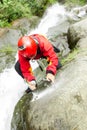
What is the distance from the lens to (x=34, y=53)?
600cm

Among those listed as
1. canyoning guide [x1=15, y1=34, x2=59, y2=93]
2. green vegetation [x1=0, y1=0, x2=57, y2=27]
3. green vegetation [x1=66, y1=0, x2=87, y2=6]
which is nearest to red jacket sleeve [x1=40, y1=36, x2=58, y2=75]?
canyoning guide [x1=15, y1=34, x2=59, y2=93]

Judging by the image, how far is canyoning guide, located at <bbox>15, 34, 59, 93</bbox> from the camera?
19.4ft

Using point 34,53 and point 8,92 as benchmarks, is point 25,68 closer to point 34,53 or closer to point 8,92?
point 34,53

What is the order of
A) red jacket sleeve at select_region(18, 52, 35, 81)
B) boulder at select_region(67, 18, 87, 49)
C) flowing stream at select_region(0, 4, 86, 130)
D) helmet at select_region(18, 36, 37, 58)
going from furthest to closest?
boulder at select_region(67, 18, 87, 49), flowing stream at select_region(0, 4, 86, 130), red jacket sleeve at select_region(18, 52, 35, 81), helmet at select_region(18, 36, 37, 58)

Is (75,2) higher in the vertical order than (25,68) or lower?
lower

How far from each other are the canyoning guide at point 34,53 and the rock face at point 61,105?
328 mm

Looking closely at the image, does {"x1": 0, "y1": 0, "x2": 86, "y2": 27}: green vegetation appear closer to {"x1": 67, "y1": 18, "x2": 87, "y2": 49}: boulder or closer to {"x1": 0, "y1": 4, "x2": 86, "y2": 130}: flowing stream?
{"x1": 0, "y1": 4, "x2": 86, "y2": 130}: flowing stream

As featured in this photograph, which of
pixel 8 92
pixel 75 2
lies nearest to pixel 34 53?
pixel 8 92

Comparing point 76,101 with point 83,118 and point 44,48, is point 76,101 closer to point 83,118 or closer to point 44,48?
point 83,118

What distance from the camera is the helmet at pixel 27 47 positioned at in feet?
19.1

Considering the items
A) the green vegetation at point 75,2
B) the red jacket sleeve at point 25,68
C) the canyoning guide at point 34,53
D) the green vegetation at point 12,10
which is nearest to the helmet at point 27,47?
the canyoning guide at point 34,53

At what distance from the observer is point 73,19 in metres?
15.5

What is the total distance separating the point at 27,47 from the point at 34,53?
25cm

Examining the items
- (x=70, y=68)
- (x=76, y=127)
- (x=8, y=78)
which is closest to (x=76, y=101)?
(x=76, y=127)
